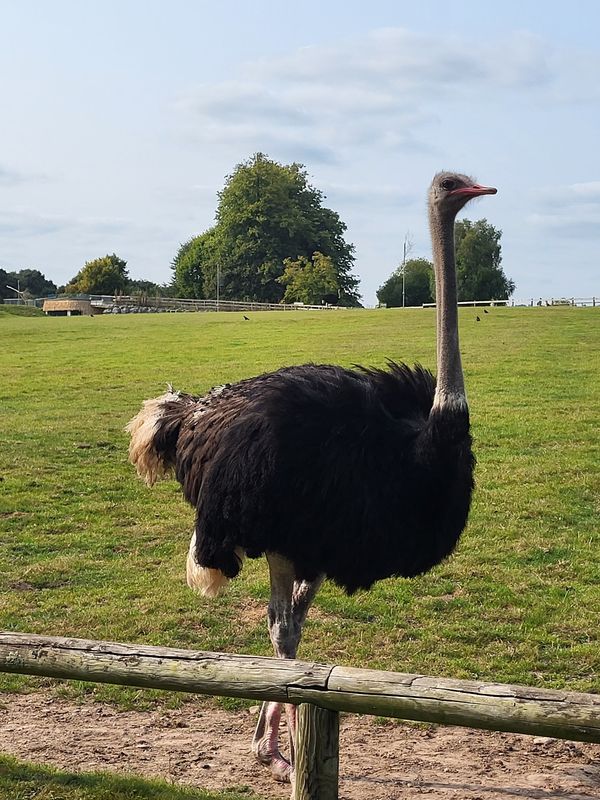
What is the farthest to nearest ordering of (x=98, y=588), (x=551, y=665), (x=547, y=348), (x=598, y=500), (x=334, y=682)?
(x=547, y=348) < (x=598, y=500) < (x=98, y=588) < (x=551, y=665) < (x=334, y=682)

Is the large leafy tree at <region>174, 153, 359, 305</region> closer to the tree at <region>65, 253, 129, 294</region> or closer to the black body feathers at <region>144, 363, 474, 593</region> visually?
the tree at <region>65, 253, 129, 294</region>

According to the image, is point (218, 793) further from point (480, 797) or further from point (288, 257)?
point (288, 257)

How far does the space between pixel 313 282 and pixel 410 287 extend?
728 cm

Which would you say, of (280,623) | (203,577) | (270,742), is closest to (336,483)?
(280,623)

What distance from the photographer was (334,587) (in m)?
6.70

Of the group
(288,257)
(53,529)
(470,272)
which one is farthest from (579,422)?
(288,257)

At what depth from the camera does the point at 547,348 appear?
21.8m

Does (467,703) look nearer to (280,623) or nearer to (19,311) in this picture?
(280,623)

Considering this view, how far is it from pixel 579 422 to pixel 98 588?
7.84 meters

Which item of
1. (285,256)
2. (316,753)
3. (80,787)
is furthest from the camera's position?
(285,256)

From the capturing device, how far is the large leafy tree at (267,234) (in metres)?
65.6

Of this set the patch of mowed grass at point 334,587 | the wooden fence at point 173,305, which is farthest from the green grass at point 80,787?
the wooden fence at point 173,305

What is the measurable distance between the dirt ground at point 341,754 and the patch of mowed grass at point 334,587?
0.30 m

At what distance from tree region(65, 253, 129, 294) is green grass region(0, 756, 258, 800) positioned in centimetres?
7147
